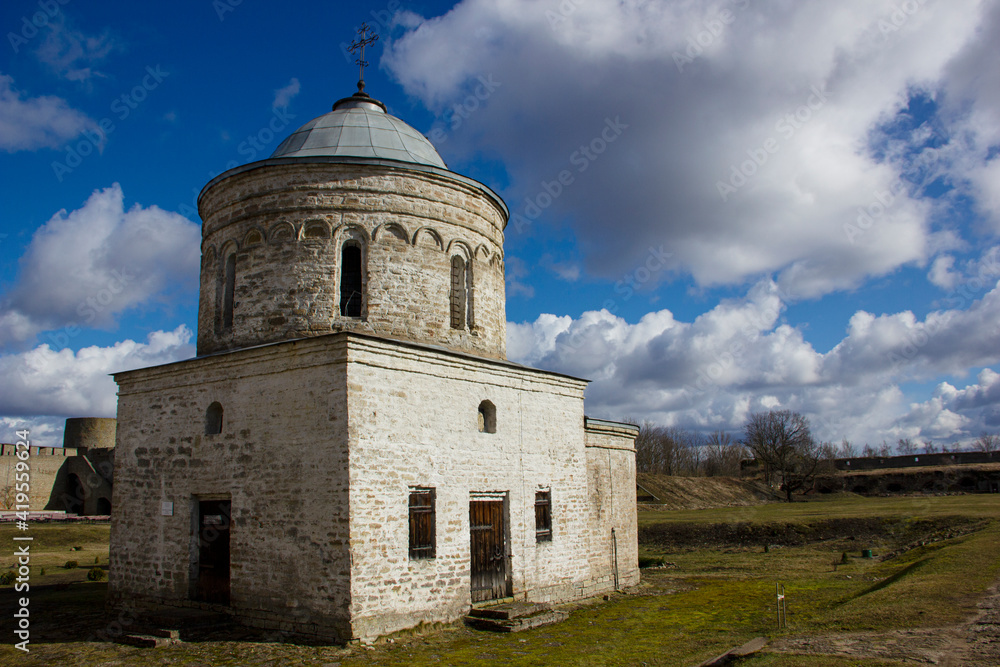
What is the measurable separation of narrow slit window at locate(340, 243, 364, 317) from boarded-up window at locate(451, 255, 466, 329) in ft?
6.50

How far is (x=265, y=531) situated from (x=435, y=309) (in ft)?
16.7

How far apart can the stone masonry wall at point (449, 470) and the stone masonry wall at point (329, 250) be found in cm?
147

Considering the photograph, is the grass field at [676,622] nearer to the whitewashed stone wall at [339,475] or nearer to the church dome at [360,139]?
the whitewashed stone wall at [339,475]

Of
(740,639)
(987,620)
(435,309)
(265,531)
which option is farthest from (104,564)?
(987,620)

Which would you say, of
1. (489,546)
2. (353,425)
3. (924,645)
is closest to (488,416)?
(489,546)

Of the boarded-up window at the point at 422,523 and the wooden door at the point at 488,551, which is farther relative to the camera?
the wooden door at the point at 488,551

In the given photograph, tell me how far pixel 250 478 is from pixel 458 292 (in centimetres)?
549

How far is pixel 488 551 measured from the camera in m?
12.6

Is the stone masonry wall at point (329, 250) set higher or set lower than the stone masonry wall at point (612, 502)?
higher

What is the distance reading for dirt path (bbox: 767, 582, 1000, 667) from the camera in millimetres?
8172

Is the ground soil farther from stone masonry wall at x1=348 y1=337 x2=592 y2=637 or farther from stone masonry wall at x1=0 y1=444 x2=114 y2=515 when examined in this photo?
stone masonry wall at x1=0 y1=444 x2=114 y2=515

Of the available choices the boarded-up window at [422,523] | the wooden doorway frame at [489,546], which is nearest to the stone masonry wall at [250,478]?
the boarded-up window at [422,523]

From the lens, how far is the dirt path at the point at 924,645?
8.17 m

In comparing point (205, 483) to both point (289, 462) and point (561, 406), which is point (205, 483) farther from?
point (561, 406)
